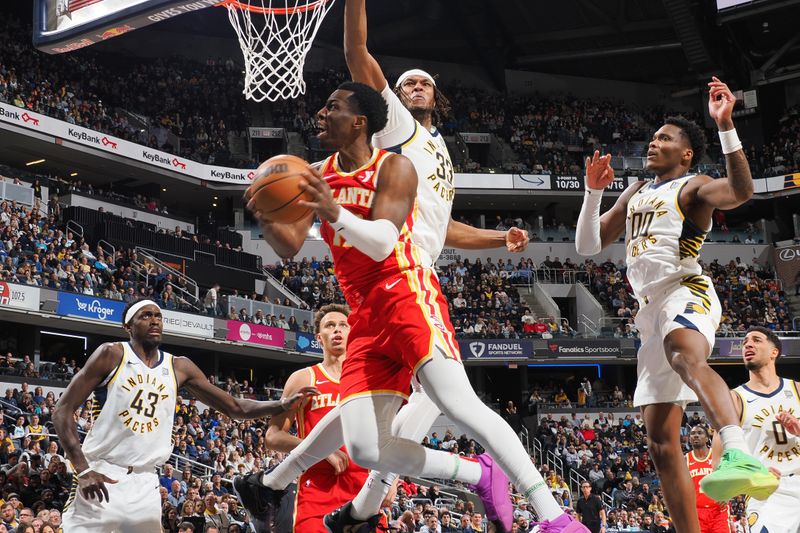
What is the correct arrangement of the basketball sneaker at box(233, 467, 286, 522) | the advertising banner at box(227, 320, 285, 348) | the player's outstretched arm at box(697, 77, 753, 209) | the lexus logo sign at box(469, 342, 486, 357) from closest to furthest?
the player's outstretched arm at box(697, 77, 753, 209) → the basketball sneaker at box(233, 467, 286, 522) → the advertising banner at box(227, 320, 285, 348) → the lexus logo sign at box(469, 342, 486, 357)

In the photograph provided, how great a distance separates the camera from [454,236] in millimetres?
6047

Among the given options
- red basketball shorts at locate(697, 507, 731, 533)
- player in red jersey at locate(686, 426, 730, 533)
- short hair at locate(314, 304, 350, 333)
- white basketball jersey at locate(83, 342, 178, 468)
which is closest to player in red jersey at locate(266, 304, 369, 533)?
short hair at locate(314, 304, 350, 333)

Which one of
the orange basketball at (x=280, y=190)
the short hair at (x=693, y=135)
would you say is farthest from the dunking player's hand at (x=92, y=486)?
the short hair at (x=693, y=135)

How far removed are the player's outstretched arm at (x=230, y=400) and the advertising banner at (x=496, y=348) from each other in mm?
24428

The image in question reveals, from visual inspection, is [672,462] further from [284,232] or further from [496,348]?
[496,348]

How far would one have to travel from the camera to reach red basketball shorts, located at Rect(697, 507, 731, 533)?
8.95 metres

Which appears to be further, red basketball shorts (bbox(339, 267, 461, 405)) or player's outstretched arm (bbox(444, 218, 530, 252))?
player's outstretched arm (bbox(444, 218, 530, 252))

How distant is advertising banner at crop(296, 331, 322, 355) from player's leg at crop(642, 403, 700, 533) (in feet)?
80.3

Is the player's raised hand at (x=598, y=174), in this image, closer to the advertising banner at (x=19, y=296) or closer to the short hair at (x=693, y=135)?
the short hair at (x=693, y=135)

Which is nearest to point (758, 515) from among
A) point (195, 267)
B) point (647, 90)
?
point (195, 267)

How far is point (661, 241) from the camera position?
5672 millimetres

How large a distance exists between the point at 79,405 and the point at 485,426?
327 centimetres

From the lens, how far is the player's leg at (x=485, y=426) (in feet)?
14.4

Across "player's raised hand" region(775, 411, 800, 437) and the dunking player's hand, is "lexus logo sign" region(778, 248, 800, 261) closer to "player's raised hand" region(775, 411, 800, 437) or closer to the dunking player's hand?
"player's raised hand" region(775, 411, 800, 437)
